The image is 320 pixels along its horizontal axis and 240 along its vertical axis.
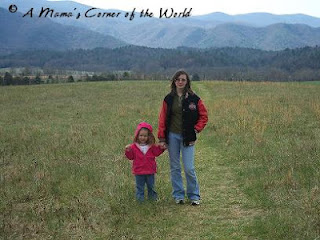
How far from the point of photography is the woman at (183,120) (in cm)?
680

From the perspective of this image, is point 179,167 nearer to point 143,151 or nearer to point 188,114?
point 143,151

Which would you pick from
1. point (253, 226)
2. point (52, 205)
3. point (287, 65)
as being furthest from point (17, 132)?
point (287, 65)

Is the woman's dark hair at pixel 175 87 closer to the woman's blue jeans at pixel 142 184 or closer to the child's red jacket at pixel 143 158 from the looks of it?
the child's red jacket at pixel 143 158

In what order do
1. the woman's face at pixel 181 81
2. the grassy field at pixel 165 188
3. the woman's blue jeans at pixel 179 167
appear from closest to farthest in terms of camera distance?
the grassy field at pixel 165 188 < the woman's face at pixel 181 81 < the woman's blue jeans at pixel 179 167

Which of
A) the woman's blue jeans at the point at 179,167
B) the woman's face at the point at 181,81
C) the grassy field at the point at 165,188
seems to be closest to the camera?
the grassy field at the point at 165,188

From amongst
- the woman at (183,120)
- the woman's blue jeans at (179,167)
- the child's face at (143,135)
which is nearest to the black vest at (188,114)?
the woman at (183,120)

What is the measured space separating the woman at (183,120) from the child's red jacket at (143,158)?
0.26 meters

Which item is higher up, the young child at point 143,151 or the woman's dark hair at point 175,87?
the woman's dark hair at point 175,87

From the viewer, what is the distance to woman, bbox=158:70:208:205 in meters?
6.80

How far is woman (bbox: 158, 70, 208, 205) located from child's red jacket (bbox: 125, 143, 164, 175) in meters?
0.26

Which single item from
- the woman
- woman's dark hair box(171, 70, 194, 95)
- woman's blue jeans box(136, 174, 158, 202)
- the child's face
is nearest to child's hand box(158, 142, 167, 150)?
the woman

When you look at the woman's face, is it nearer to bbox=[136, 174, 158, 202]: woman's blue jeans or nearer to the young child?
the young child

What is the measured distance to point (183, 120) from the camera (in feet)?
22.4

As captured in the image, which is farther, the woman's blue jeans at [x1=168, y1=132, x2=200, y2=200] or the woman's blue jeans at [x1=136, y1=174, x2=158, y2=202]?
the woman's blue jeans at [x1=136, y1=174, x2=158, y2=202]
